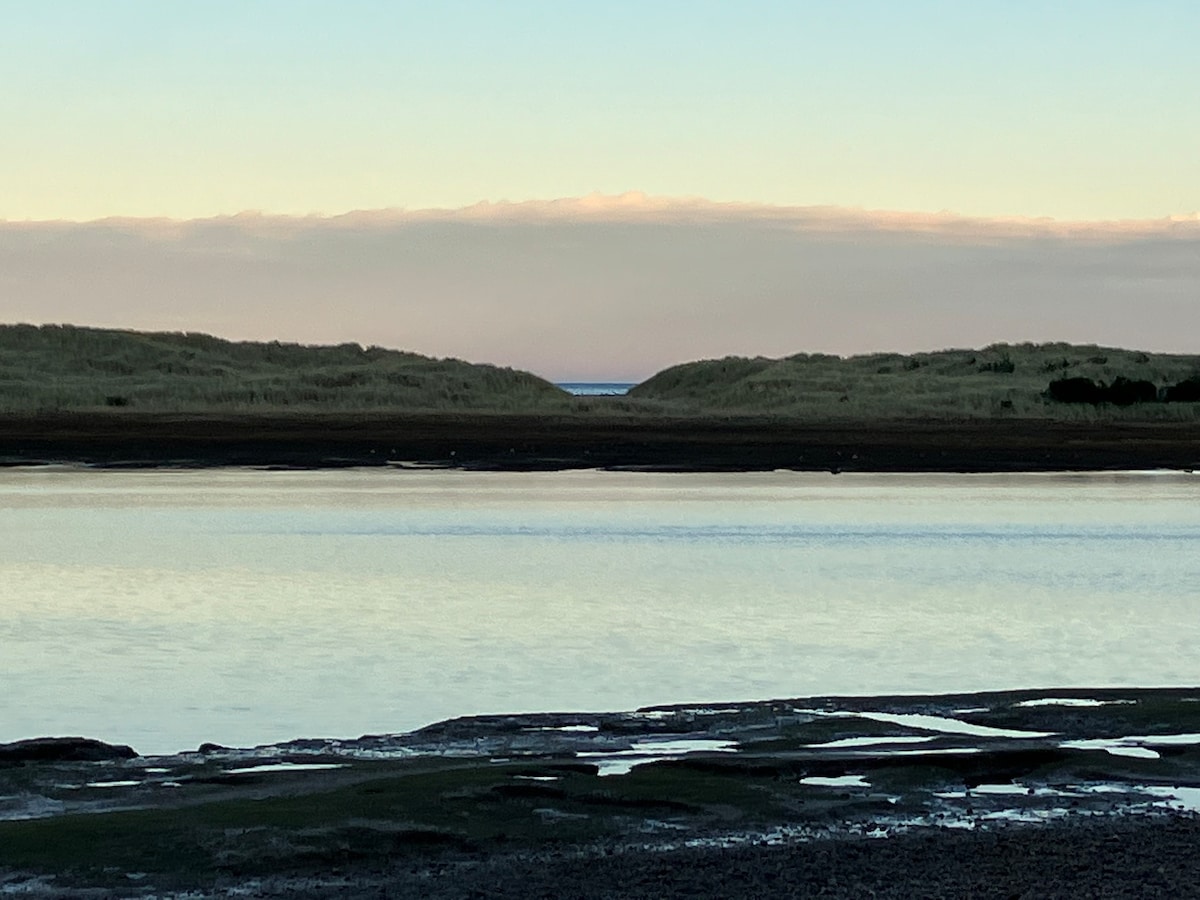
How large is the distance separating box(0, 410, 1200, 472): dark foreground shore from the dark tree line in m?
9.29

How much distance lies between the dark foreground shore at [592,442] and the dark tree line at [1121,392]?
929 cm

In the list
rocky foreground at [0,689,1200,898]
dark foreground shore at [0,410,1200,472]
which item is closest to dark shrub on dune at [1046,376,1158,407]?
dark foreground shore at [0,410,1200,472]

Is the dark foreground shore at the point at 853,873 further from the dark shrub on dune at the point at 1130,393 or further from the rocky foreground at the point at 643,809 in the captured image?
the dark shrub on dune at the point at 1130,393

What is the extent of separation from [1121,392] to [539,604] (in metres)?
71.1

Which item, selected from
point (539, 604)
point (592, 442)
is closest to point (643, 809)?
point (539, 604)

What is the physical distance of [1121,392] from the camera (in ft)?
287

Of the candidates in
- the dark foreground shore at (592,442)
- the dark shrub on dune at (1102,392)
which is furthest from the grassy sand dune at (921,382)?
the dark foreground shore at (592,442)

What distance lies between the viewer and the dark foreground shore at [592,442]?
2090 inches

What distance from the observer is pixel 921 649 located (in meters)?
17.3

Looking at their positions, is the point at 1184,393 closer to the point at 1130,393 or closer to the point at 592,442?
the point at 1130,393

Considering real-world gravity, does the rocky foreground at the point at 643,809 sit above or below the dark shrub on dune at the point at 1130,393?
below

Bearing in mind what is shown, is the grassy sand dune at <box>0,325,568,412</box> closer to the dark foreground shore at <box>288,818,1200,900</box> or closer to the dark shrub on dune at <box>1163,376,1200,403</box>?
the dark shrub on dune at <box>1163,376,1200,403</box>

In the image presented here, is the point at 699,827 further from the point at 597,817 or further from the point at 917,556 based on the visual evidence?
the point at 917,556

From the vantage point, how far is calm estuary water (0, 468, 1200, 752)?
14641 mm
